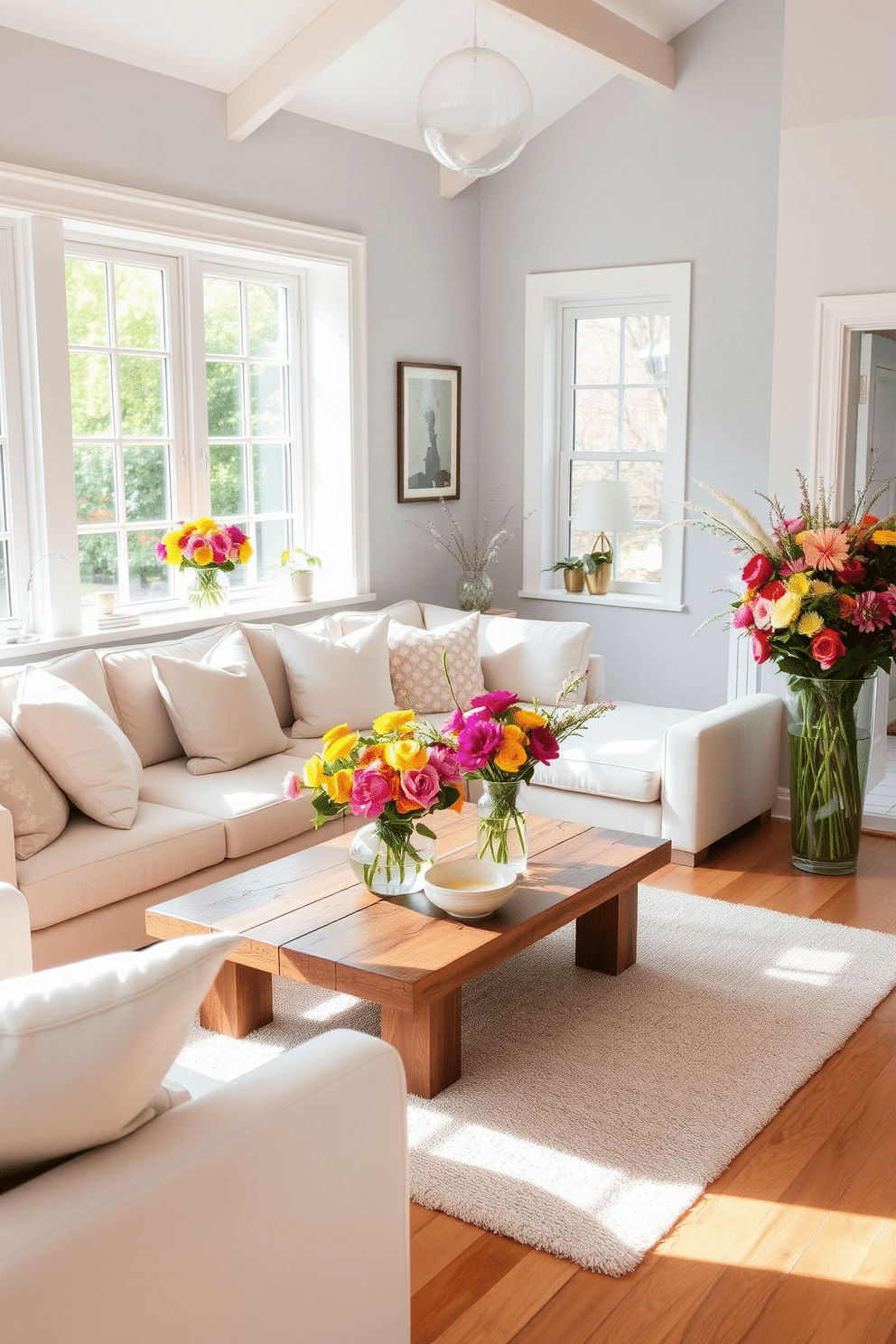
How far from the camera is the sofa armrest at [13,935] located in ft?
7.89

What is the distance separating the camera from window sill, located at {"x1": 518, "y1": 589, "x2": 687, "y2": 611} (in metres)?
5.84

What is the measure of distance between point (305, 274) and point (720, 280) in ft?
5.88

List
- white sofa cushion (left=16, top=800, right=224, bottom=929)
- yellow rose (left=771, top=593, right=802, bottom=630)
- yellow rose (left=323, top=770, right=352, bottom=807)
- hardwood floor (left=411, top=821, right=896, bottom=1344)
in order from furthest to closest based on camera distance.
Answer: yellow rose (left=771, top=593, right=802, bottom=630) < white sofa cushion (left=16, top=800, right=224, bottom=929) < yellow rose (left=323, top=770, right=352, bottom=807) < hardwood floor (left=411, top=821, right=896, bottom=1344)

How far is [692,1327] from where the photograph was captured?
2.10 metres

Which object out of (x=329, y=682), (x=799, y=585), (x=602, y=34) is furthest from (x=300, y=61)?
(x=799, y=585)

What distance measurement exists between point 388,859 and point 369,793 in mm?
272

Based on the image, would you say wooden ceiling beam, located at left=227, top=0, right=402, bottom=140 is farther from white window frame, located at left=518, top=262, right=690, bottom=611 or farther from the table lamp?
the table lamp

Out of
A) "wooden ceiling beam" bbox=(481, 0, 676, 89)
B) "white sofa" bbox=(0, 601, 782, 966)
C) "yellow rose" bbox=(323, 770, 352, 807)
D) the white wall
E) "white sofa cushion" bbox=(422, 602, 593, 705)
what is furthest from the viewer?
"white sofa cushion" bbox=(422, 602, 593, 705)

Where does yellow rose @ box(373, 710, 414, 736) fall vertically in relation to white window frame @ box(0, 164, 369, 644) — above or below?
below

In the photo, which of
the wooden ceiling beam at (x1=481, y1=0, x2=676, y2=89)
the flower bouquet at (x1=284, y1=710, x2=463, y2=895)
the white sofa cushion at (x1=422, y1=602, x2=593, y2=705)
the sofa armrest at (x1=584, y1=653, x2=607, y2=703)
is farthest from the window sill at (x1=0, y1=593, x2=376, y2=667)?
the wooden ceiling beam at (x1=481, y1=0, x2=676, y2=89)

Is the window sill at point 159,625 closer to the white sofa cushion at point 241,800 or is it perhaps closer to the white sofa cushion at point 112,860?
the white sofa cushion at point 241,800

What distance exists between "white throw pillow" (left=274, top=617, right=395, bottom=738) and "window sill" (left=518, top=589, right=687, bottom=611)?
1676 millimetres

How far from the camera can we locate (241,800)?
3.84 metres

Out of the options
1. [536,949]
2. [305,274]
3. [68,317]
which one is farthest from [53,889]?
[305,274]
